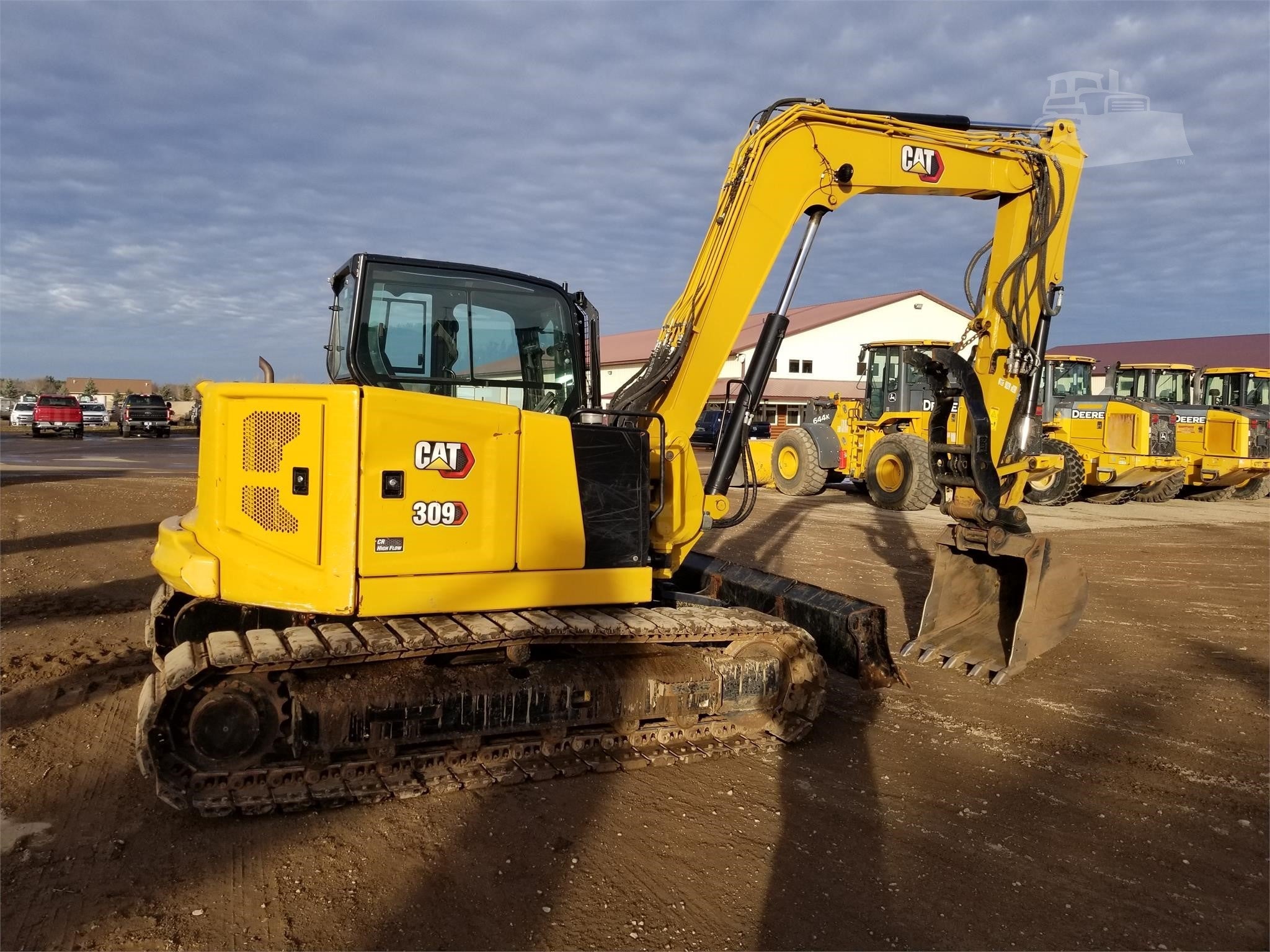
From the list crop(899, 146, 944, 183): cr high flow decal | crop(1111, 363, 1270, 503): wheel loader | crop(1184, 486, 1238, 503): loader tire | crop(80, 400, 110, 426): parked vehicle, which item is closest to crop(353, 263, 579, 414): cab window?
crop(899, 146, 944, 183): cr high flow decal

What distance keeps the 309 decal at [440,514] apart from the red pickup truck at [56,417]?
124ft

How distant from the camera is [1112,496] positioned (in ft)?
60.0

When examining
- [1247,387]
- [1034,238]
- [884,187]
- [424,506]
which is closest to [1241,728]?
[1034,238]

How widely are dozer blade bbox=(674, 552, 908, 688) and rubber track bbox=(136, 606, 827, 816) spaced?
0.61 metres

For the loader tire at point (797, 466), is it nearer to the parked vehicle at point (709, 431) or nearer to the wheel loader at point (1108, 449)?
the wheel loader at point (1108, 449)

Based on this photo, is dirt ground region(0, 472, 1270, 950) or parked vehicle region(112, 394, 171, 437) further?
parked vehicle region(112, 394, 171, 437)

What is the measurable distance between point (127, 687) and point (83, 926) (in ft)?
9.27

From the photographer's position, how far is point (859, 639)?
18.8 ft

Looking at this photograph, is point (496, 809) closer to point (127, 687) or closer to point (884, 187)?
point (127, 687)

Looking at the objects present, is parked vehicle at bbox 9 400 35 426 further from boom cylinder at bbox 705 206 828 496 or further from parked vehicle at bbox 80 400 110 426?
boom cylinder at bbox 705 206 828 496

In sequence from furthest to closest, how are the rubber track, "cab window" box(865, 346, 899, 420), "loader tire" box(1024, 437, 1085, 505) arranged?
1. "cab window" box(865, 346, 899, 420)
2. "loader tire" box(1024, 437, 1085, 505)
3. the rubber track

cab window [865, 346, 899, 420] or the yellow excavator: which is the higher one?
cab window [865, 346, 899, 420]

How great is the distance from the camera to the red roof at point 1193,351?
45.0m

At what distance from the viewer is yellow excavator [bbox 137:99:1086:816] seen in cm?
419
